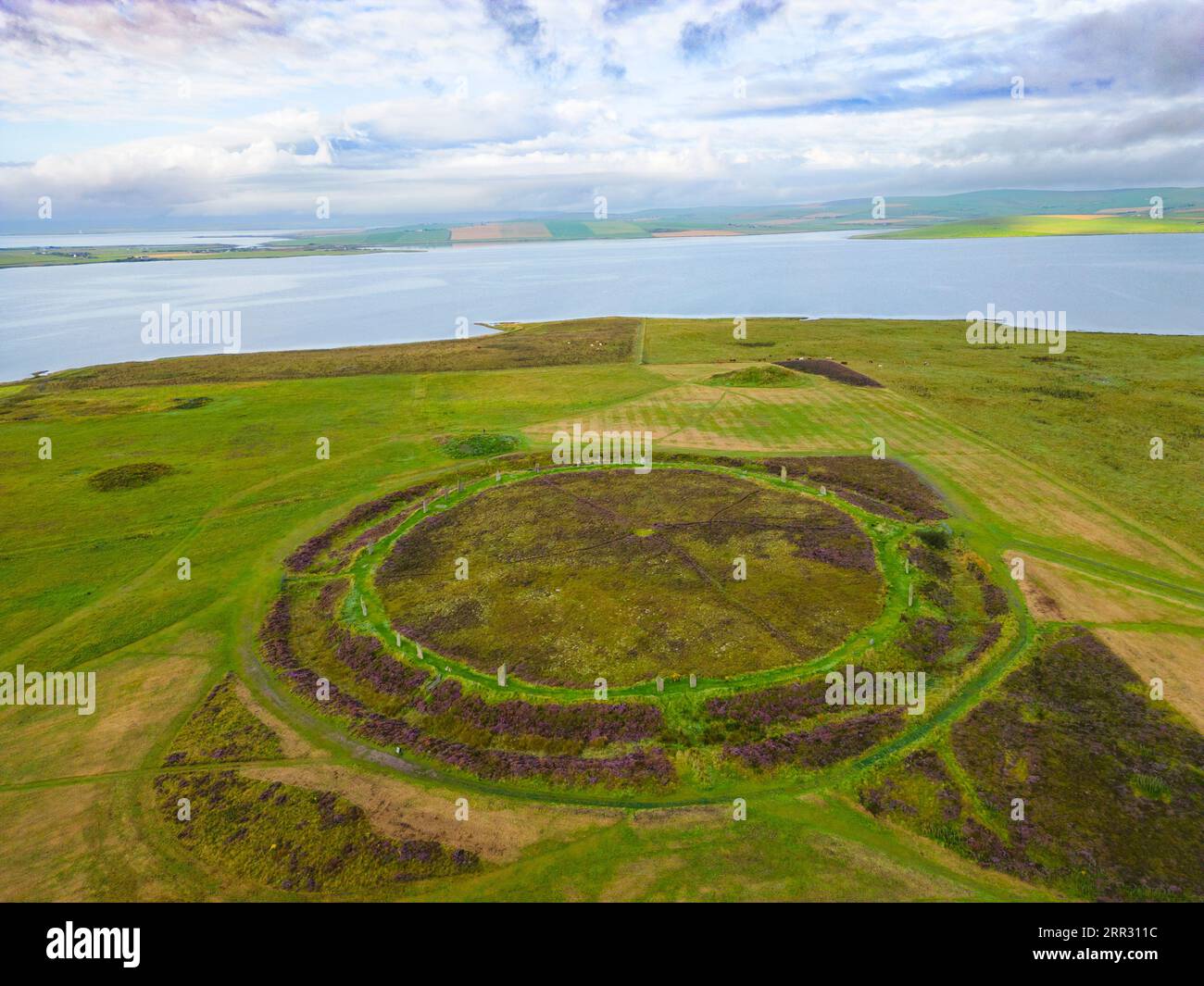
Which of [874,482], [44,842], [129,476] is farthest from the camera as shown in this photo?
[129,476]

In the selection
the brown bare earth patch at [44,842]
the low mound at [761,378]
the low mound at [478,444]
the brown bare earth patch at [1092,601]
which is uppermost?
the low mound at [761,378]

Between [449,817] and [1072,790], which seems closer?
[449,817]

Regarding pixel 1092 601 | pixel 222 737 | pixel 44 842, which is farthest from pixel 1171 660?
pixel 44 842

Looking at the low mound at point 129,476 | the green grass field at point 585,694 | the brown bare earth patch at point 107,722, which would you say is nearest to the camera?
the green grass field at point 585,694

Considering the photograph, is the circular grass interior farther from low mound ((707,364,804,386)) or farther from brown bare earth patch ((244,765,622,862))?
low mound ((707,364,804,386))

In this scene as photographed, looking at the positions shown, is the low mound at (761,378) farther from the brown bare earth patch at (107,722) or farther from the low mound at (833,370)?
the brown bare earth patch at (107,722)

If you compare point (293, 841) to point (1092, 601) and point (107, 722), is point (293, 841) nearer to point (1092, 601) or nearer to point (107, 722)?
point (107, 722)

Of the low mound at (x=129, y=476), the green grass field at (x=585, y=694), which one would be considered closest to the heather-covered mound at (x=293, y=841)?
the green grass field at (x=585, y=694)
